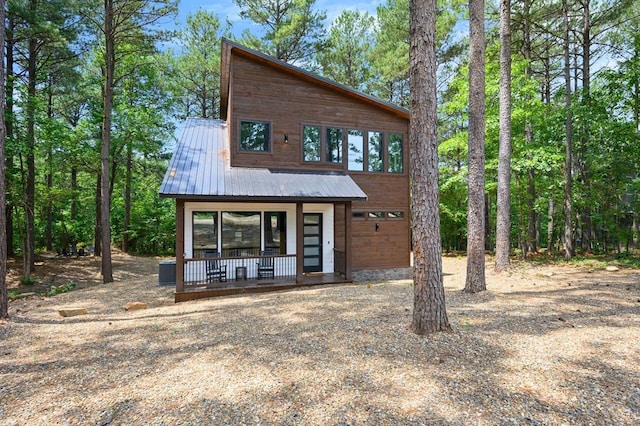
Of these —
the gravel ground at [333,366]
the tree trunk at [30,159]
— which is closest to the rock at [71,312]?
the gravel ground at [333,366]

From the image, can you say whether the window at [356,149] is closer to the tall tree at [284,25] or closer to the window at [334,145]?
the window at [334,145]

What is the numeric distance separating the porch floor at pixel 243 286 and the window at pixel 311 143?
380 centimetres

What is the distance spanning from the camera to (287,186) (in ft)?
29.8

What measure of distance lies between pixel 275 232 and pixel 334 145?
3403mm

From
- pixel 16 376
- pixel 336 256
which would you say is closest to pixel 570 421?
pixel 16 376

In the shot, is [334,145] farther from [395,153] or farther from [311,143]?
[395,153]

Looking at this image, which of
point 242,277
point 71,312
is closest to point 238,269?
point 242,277

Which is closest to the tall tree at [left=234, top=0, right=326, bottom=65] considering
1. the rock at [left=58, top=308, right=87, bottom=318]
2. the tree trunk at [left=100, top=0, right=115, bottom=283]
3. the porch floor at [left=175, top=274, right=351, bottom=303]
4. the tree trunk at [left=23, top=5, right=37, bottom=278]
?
the tree trunk at [left=100, top=0, right=115, bottom=283]

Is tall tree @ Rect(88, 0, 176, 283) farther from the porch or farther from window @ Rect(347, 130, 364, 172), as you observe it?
window @ Rect(347, 130, 364, 172)

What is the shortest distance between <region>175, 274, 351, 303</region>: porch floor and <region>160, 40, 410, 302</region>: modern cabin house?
3cm

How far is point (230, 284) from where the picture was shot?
8.63 m

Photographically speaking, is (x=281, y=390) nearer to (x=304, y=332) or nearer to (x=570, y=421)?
(x=304, y=332)

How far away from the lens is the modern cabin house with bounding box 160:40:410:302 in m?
8.77

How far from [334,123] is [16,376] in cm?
931
